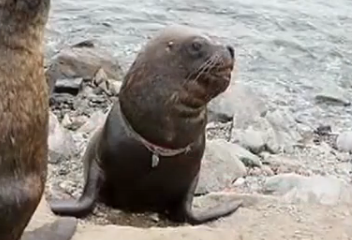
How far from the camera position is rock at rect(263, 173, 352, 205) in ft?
18.4

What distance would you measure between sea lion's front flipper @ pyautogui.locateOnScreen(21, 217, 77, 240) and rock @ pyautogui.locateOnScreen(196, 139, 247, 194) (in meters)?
1.87

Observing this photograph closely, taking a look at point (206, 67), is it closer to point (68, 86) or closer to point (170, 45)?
point (170, 45)

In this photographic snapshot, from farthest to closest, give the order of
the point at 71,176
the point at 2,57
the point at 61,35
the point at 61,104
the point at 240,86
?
the point at 61,35
the point at 240,86
the point at 61,104
the point at 71,176
the point at 2,57

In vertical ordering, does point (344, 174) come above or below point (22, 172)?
below

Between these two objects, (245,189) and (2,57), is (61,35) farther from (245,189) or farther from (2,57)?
(2,57)

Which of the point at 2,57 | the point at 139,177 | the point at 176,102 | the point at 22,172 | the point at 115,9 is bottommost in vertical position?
the point at 115,9

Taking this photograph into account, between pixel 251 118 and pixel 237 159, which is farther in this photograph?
pixel 251 118

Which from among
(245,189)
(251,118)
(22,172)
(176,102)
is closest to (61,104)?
(251,118)

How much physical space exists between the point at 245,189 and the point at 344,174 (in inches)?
39.0

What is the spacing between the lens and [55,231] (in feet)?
12.5

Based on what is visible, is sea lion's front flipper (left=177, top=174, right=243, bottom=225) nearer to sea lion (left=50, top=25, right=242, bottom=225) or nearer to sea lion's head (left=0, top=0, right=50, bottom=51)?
sea lion (left=50, top=25, right=242, bottom=225)

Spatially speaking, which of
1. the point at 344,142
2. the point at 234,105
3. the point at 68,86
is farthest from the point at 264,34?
the point at 68,86

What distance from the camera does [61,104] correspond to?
7.25m

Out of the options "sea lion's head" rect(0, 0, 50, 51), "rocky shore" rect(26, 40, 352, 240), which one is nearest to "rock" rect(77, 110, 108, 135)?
"rocky shore" rect(26, 40, 352, 240)
